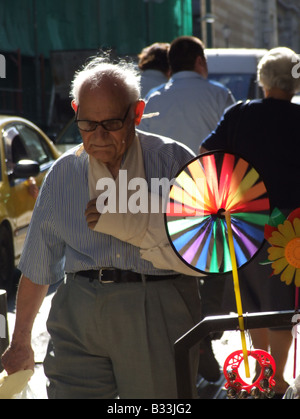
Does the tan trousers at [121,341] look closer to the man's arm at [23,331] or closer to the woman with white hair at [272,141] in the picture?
the man's arm at [23,331]

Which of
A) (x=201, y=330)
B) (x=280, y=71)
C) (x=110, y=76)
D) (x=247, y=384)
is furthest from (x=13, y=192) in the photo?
(x=201, y=330)

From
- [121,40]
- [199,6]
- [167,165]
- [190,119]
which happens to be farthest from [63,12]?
[167,165]

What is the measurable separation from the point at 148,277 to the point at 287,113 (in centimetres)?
163

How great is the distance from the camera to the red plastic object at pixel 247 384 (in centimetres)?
216

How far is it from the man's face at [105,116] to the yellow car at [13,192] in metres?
4.86

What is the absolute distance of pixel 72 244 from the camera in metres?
3.06

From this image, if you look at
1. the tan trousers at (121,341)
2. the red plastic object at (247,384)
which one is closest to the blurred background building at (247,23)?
the tan trousers at (121,341)

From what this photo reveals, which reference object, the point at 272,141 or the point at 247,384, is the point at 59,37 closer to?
the point at 272,141

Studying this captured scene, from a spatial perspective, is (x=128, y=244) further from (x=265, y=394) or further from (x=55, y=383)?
(x=265, y=394)

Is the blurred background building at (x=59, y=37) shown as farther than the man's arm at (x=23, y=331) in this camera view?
Yes

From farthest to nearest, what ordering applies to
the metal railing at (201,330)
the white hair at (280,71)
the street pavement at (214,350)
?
the street pavement at (214,350) < the white hair at (280,71) < the metal railing at (201,330)

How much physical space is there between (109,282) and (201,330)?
103 centimetres

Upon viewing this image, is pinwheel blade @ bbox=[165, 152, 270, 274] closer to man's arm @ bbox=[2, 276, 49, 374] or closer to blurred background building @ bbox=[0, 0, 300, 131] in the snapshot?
man's arm @ bbox=[2, 276, 49, 374]

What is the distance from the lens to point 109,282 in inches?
118
